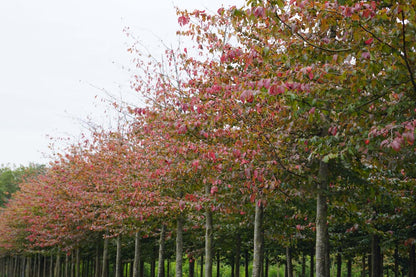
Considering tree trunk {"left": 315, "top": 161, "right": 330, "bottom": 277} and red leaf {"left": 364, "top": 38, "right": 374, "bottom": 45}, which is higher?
red leaf {"left": 364, "top": 38, "right": 374, "bottom": 45}

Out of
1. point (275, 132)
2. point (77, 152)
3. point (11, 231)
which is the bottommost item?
point (11, 231)

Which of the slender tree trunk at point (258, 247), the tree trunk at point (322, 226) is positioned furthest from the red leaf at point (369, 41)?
the slender tree trunk at point (258, 247)

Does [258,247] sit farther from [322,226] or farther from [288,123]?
[288,123]

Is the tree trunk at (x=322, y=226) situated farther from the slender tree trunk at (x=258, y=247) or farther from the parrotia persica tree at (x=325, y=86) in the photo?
the slender tree trunk at (x=258, y=247)

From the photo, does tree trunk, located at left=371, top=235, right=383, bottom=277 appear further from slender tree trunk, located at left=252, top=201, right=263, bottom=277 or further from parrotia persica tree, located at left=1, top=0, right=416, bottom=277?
slender tree trunk, located at left=252, top=201, right=263, bottom=277

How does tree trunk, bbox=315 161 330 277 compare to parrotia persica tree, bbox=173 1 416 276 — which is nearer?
parrotia persica tree, bbox=173 1 416 276

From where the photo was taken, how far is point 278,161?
9.36 meters

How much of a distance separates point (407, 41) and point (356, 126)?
1968 millimetres

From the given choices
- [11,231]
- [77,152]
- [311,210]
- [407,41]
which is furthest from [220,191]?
[11,231]

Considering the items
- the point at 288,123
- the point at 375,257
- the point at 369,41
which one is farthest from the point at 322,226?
the point at 375,257

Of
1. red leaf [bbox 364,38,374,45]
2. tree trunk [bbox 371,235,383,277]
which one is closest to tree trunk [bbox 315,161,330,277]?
red leaf [bbox 364,38,374,45]

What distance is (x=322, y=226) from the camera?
988 cm

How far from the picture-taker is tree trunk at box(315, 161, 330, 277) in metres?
9.54

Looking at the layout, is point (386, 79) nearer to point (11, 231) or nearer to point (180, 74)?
point (180, 74)
